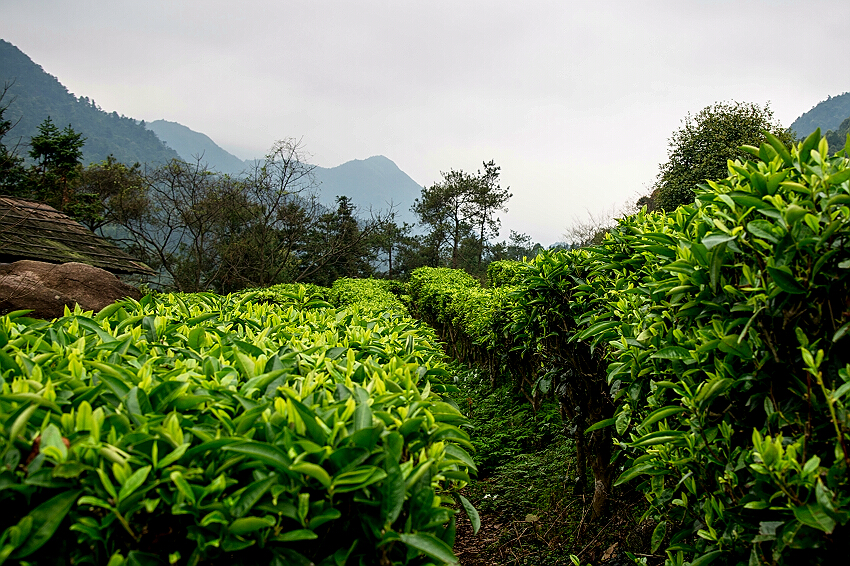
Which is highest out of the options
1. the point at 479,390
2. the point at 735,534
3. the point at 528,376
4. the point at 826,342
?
the point at 826,342

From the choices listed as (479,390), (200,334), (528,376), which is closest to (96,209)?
(479,390)

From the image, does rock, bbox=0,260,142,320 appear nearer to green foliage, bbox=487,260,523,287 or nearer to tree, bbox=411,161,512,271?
green foliage, bbox=487,260,523,287

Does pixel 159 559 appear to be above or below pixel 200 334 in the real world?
below

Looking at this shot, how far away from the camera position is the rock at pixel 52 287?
506 cm

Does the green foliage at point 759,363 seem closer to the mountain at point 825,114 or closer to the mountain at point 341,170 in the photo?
the mountain at point 341,170

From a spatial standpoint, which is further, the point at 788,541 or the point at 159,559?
the point at 788,541

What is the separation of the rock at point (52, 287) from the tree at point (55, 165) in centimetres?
1405

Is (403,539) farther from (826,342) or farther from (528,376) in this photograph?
(528,376)

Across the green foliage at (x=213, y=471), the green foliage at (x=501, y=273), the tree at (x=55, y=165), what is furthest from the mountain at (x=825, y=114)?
the green foliage at (x=213, y=471)

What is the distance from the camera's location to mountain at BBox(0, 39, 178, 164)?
5159cm

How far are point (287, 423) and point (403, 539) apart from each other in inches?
15.3

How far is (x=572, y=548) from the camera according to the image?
122 inches

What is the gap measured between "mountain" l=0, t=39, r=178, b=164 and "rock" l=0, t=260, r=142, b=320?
52613mm

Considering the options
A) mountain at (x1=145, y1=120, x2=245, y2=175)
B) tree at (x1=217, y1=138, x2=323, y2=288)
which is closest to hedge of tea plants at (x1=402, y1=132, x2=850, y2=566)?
tree at (x1=217, y1=138, x2=323, y2=288)
